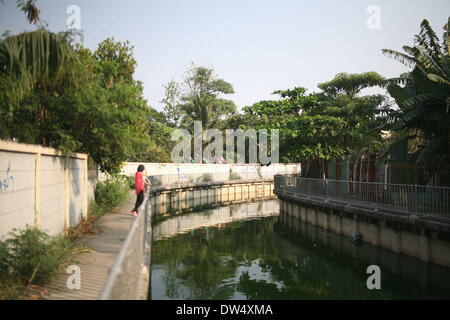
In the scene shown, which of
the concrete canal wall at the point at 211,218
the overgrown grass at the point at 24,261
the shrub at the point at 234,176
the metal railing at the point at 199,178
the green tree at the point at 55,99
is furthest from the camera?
the shrub at the point at 234,176

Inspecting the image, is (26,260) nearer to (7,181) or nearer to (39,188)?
(7,181)

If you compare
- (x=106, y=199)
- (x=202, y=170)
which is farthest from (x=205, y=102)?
(x=106, y=199)

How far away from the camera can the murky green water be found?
42.4 feet

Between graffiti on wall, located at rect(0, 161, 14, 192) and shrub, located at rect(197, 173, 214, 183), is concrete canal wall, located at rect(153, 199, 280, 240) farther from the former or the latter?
graffiti on wall, located at rect(0, 161, 14, 192)

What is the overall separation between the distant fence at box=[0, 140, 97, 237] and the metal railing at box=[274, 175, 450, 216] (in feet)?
39.9

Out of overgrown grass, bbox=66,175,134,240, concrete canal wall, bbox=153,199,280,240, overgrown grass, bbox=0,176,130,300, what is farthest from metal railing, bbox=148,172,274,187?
overgrown grass, bbox=0,176,130,300

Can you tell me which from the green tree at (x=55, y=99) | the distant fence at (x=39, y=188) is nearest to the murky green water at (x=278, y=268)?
the distant fence at (x=39, y=188)

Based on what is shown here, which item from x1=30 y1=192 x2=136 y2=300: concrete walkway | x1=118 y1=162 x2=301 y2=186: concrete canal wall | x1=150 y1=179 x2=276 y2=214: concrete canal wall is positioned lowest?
x1=150 y1=179 x2=276 y2=214: concrete canal wall

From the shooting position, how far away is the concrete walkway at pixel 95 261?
709 centimetres

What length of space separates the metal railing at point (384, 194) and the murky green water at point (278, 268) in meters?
2.01

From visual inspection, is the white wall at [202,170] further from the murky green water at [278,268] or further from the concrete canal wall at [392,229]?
the concrete canal wall at [392,229]

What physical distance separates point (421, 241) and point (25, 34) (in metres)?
14.2

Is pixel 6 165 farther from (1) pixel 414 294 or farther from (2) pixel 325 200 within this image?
(2) pixel 325 200
